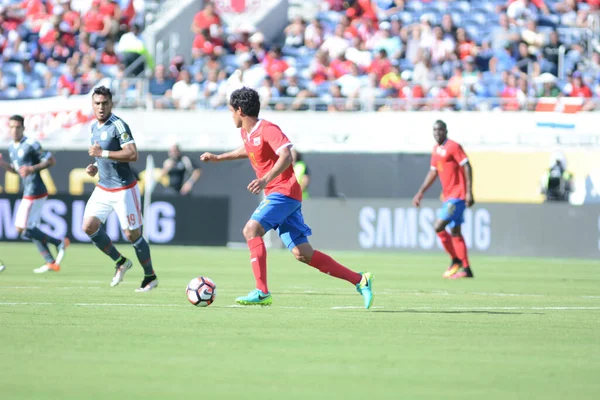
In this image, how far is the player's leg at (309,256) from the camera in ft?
40.9

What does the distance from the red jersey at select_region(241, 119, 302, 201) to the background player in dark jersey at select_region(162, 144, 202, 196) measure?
17144 millimetres

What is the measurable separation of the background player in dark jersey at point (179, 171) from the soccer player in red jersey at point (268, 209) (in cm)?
1718

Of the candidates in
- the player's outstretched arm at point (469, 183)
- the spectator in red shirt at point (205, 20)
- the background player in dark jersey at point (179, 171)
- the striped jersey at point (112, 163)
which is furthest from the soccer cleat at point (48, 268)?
the spectator in red shirt at point (205, 20)

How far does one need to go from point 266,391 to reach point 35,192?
43.9ft

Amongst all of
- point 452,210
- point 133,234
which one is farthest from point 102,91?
point 452,210

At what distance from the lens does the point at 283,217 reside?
40.6ft

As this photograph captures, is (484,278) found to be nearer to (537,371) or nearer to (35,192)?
(35,192)

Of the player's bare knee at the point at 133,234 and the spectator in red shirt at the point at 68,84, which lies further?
the spectator in red shirt at the point at 68,84

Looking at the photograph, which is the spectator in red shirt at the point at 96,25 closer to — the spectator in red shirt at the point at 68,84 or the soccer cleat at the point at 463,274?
the spectator in red shirt at the point at 68,84

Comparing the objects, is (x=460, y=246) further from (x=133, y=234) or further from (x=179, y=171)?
(x=179, y=171)

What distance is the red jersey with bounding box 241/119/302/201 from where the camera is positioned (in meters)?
12.4

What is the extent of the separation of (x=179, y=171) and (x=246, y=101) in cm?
1797

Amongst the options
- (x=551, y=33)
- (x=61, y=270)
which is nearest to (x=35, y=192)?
(x=61, y=270)

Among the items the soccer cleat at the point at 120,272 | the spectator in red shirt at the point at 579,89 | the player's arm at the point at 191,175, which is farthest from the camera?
the player's arm at the point at 191,175
